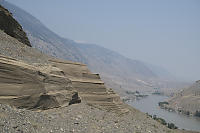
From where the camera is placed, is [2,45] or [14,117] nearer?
[14,117]

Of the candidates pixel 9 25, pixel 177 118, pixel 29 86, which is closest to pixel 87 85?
pixel 29 86

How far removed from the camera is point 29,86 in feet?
38.8

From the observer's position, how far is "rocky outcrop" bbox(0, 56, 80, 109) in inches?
426

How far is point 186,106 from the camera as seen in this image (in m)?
113

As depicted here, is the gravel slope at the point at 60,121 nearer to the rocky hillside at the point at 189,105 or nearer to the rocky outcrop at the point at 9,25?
the rocky outcrop at the point at 9,25

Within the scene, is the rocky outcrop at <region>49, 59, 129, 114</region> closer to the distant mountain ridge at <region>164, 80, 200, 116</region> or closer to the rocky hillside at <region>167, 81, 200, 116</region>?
the rocky hillside at <region>167, 81, 200, 116</region>

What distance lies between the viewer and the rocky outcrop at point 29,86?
10828mm

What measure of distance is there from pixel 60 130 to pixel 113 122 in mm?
5712

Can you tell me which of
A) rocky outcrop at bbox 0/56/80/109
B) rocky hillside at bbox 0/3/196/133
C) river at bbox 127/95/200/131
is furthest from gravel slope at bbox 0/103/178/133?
river at bbox 127/95/200/131

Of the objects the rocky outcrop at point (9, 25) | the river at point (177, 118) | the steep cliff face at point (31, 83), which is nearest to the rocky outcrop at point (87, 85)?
the steep cliff face at point (31, 83)

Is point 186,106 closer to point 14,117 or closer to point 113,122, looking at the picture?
point 113,122

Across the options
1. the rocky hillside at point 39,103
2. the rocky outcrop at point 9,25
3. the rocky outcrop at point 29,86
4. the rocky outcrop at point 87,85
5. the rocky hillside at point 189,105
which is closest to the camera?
the rocky hillside at point 39,103

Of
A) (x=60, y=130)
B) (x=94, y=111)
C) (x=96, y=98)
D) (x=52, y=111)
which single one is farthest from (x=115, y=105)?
(x=60, y=130)

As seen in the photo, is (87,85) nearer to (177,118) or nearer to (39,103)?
(39,103)
